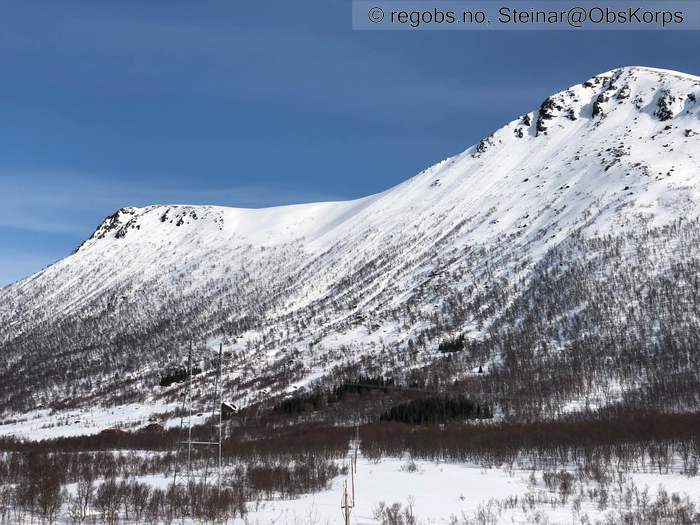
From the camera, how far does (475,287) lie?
99.6 metres

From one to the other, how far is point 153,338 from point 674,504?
131m

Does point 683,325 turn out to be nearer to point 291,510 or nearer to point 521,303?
point 521,303

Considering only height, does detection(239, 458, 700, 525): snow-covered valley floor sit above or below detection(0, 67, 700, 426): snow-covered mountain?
below

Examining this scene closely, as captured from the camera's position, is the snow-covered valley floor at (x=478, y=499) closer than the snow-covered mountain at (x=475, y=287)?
Yes

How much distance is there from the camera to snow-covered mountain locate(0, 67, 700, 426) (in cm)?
7644

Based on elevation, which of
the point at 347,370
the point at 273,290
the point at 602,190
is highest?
the point at 602,190

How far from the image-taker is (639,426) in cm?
4422

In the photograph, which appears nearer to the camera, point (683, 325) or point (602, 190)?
point (683, 325)

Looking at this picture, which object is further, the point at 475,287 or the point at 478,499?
the point at 475,287

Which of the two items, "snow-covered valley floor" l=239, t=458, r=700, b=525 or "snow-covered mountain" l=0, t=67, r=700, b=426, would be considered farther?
"snow-covered mountain" l=0, t=67, r=700, b=426

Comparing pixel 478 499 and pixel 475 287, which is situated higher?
pixel 475 287

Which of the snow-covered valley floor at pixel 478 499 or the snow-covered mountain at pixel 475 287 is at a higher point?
the snow-covered mountain at pixel 475 287

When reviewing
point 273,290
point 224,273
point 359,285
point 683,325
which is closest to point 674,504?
point 683,325

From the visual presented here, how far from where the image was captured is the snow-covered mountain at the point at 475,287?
76438 millimetres
